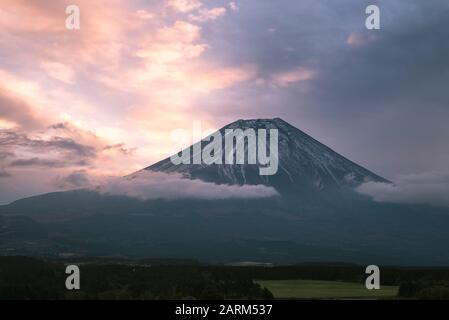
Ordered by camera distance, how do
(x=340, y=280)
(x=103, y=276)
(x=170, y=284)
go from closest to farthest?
1. (x=170, y=284)
2. (x=103, y=276)
3. (x=340, y=280)

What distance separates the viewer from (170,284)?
15262 centimetres
